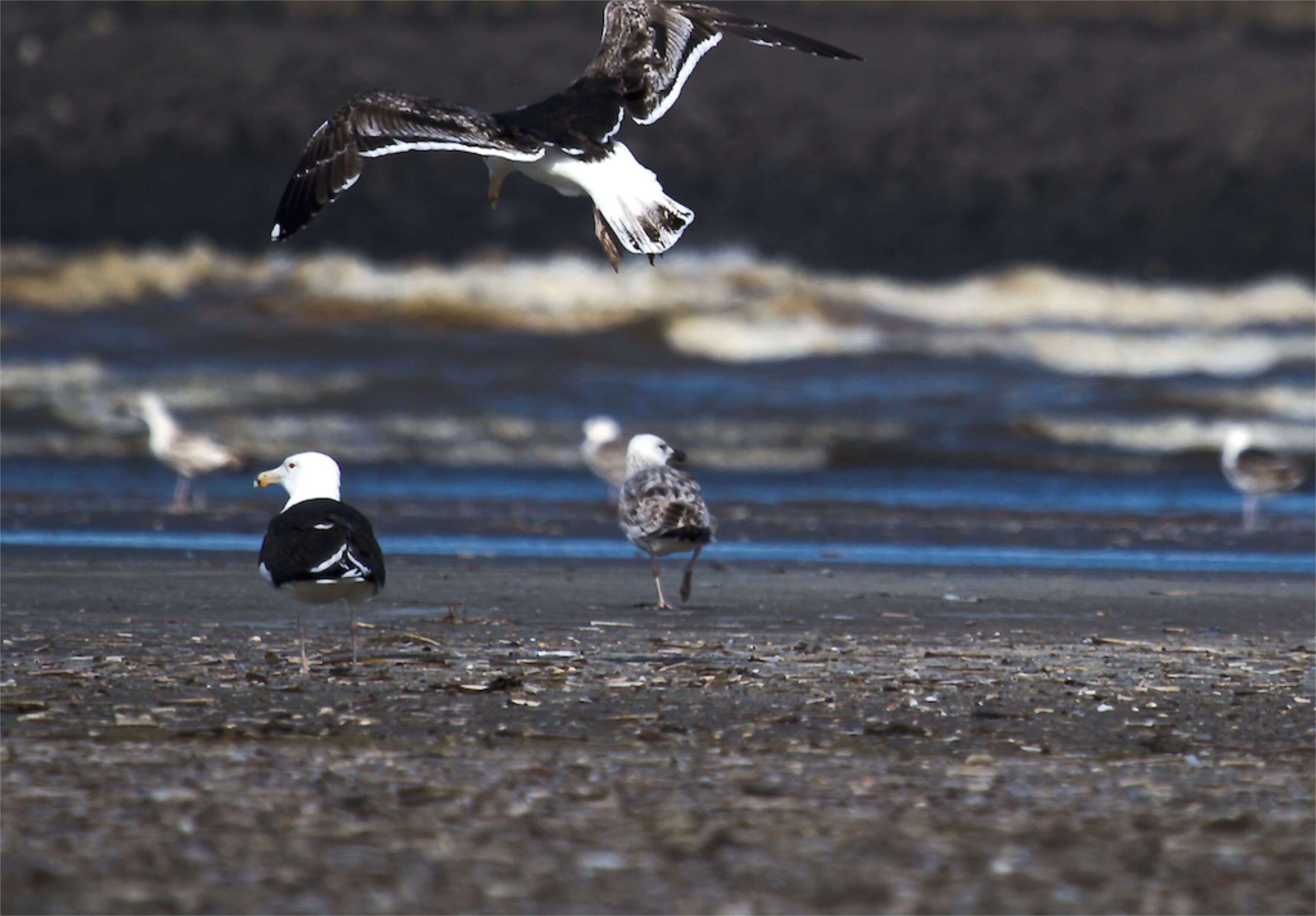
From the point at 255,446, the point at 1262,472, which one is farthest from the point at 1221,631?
the point at 255,446

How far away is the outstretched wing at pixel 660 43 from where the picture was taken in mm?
9062

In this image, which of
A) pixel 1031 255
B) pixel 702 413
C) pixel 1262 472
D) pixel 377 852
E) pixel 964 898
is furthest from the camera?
pixel 1031 255

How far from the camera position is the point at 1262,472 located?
1387 cm

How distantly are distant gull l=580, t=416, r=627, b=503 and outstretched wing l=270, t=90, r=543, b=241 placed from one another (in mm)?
5363

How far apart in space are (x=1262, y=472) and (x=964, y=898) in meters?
10.9

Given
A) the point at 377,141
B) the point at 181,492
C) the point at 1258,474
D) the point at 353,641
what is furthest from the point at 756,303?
the point at 353,641

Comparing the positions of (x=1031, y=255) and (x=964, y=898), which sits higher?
(x=1031, y=255)

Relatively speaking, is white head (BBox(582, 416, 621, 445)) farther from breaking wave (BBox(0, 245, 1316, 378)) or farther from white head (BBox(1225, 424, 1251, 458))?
breaking wave (BBox(0, 245, 1316, 378))

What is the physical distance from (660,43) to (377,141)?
1.93 meters

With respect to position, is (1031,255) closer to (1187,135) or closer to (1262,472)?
(1187,135)

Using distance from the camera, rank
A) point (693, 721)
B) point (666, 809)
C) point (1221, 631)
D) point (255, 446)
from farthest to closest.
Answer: point (255, 446), point (1221, 631), point (693, 721), point (666, 809)

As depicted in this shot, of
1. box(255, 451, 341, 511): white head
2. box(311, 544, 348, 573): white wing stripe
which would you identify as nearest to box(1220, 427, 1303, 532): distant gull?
box(255, 451, 341, 511): white head

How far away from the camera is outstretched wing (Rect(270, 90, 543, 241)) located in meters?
7.79

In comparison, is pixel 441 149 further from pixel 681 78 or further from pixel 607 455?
pixel 607 455
